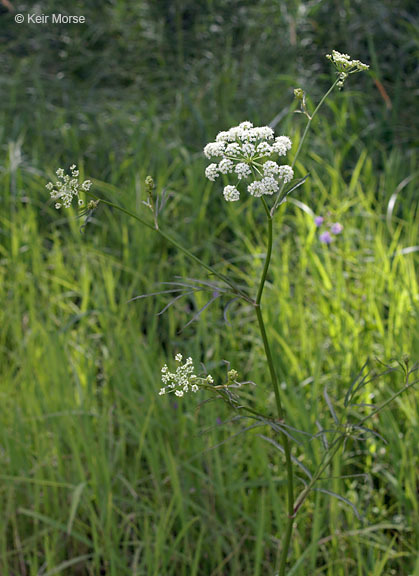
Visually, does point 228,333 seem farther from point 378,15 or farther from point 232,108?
point 378,15

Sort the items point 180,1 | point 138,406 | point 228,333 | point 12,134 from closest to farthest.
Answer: point 138,406 < point 228,333 < point 12,134 < point 180,1

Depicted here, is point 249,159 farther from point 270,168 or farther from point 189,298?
point 189,298

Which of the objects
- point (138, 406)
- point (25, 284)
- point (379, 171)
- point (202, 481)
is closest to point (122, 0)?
point (379, 171)

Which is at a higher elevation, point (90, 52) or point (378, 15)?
point (378, 15)

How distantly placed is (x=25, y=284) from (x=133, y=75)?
191cm

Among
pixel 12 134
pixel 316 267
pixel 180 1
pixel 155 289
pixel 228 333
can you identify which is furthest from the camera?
pixel 180 1

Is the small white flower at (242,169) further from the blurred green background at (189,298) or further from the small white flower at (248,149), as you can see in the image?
the blurred green background at (189,298)

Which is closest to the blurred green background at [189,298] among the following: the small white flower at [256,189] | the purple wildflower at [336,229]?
the purple wildflower at [336,229]

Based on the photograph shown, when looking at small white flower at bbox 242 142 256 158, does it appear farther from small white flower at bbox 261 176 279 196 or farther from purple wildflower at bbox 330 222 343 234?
purple wildflower at bbox 330 222 343 234

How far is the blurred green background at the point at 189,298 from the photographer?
4.79 ft

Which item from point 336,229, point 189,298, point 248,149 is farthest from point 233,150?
point 189,298

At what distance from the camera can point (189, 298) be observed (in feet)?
7.52

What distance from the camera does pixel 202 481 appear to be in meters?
1.55

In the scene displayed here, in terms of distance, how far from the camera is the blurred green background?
1.46 metres
